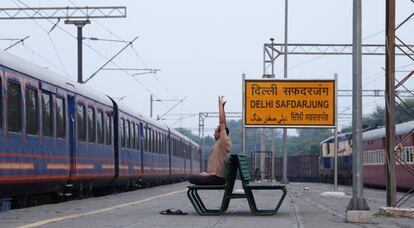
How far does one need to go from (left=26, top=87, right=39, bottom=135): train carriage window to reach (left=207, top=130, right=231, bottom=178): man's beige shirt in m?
4.12

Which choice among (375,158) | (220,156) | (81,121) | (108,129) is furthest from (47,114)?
(375,158)

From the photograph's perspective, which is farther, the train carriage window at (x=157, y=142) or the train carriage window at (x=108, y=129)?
the train carriage window at (x=157, y=142)

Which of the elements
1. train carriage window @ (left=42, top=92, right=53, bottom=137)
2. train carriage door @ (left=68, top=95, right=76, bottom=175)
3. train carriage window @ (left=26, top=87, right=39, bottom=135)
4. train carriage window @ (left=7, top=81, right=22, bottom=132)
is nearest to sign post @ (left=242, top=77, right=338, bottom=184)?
train carriage door @ (left=68, top=95, right=76, bottom=175)

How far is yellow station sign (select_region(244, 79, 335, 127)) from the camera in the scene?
2530 centimetres

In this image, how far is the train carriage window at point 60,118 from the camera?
60.6 feet

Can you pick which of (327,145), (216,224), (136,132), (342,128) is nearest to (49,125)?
(216,224)

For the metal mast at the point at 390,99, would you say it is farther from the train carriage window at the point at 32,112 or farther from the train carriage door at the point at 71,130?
the train carriage door at the point at 71,130

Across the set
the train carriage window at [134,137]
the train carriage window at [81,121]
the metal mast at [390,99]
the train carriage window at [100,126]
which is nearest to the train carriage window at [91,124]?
the train carriage window at [100,126]

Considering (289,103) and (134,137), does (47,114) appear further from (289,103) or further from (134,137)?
(134,137)

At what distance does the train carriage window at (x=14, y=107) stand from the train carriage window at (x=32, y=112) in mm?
537

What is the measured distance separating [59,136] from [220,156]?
19.2 ft

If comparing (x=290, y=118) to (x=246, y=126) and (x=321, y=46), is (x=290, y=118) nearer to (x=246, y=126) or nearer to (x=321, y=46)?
(x=246, y=126)

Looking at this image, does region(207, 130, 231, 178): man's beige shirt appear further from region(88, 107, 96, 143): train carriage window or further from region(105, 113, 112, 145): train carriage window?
region(105, 113, 112, 145): train carriage window

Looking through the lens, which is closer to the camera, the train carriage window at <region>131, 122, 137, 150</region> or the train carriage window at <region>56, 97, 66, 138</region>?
the train carriage window at <region>56, 97, 66, 138</region>
